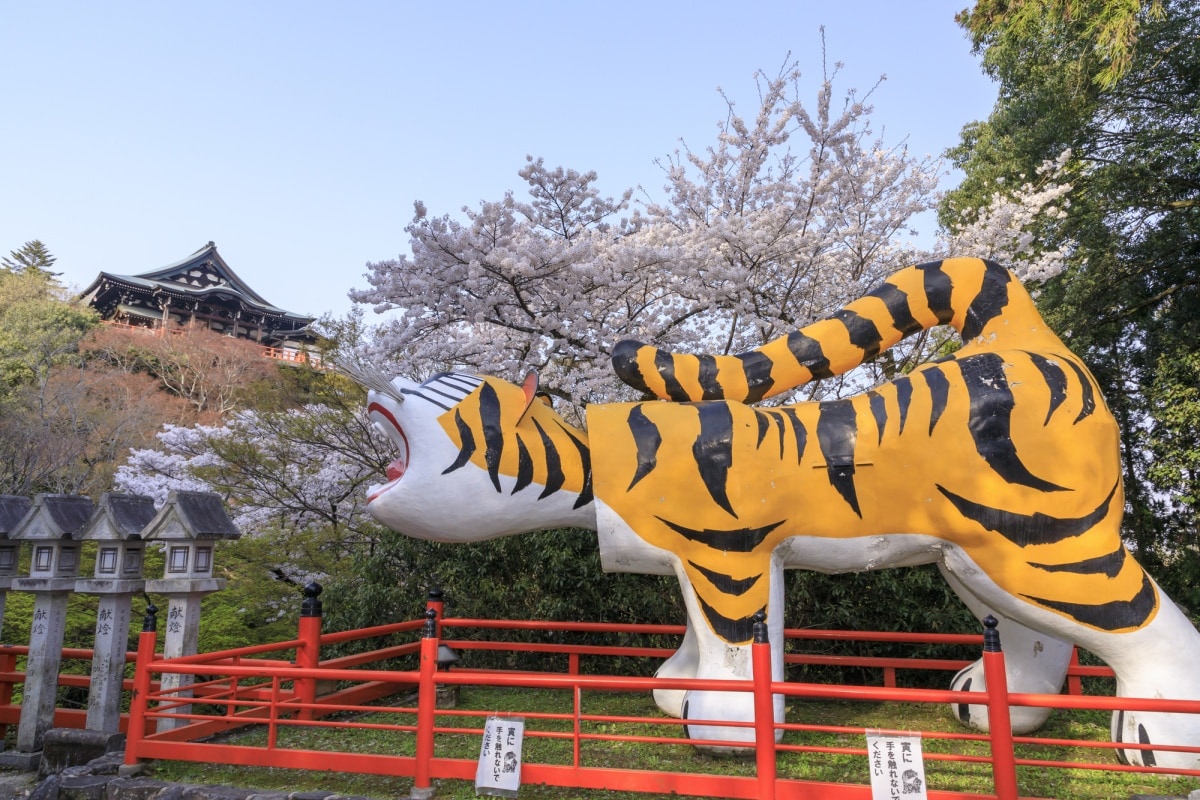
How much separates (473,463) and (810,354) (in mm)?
1954

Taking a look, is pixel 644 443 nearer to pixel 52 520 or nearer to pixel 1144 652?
pixel 1144 652

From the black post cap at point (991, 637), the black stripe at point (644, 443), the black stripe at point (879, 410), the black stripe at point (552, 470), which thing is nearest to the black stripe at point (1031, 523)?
the black stripe at point (879, 410)

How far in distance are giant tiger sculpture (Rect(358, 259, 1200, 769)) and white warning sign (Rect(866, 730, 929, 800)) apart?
0.86 m

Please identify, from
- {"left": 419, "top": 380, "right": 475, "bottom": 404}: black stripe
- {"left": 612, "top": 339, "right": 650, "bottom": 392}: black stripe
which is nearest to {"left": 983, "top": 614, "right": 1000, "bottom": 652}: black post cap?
{"left": 612, "top": 339, "right": 650, "bottom": 392}: black stripe

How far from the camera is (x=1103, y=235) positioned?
1017cm

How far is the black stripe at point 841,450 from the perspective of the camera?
3.92 metres

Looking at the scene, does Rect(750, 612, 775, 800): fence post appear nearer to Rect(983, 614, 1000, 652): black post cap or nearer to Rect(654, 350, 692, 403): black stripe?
Rect(983, 614, 1000, 652): black post cap

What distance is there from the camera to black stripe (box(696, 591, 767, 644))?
3.86 metres

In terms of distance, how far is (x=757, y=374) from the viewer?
4285mm

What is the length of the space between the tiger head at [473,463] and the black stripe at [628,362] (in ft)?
1.45

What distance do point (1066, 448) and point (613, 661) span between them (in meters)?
4.16

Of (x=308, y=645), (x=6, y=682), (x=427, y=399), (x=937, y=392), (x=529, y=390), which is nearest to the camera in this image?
(x=937, y=392)

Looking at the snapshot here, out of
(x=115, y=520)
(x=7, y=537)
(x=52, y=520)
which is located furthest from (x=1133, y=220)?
(x=7, y=537)

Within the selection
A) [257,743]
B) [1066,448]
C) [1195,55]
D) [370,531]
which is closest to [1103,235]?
[1195,55]
